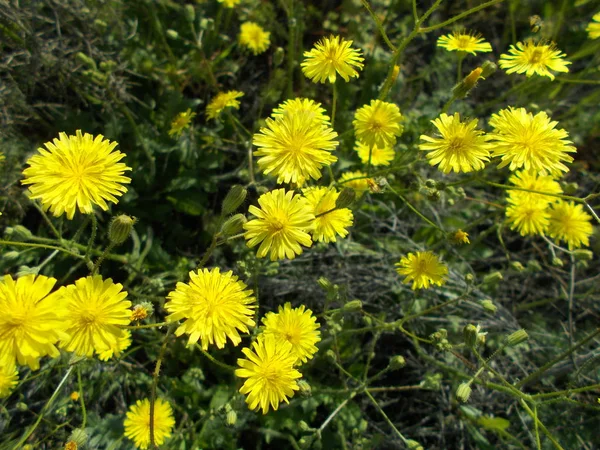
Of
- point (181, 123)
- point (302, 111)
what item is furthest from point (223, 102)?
point (302, 111)

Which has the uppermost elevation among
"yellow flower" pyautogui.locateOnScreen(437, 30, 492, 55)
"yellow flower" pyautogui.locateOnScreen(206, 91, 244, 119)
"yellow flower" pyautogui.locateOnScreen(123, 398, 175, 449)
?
"yellow flower" pyautogui.locateOnScreen(437, 30, 492, 55)

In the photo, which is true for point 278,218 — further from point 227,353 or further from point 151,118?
point 151,118

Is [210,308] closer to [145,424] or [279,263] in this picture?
[145,424]

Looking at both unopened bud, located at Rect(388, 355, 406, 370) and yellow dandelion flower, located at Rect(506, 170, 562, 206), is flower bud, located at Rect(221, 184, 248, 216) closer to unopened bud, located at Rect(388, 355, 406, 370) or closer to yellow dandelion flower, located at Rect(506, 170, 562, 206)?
unopened bud, located at Rect(388, 355, 406, 370)

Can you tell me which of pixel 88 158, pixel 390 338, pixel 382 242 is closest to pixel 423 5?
pixel 382 242

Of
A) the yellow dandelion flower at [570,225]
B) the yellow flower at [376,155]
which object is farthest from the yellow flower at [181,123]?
the yellow dandelion flower at [570,225]

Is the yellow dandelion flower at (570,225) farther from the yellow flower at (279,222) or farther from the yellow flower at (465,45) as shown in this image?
the yellow flower at (279,222)

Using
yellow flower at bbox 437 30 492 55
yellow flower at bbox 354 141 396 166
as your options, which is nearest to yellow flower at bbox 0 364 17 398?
yellow flower at bbox 354 141 396 166
